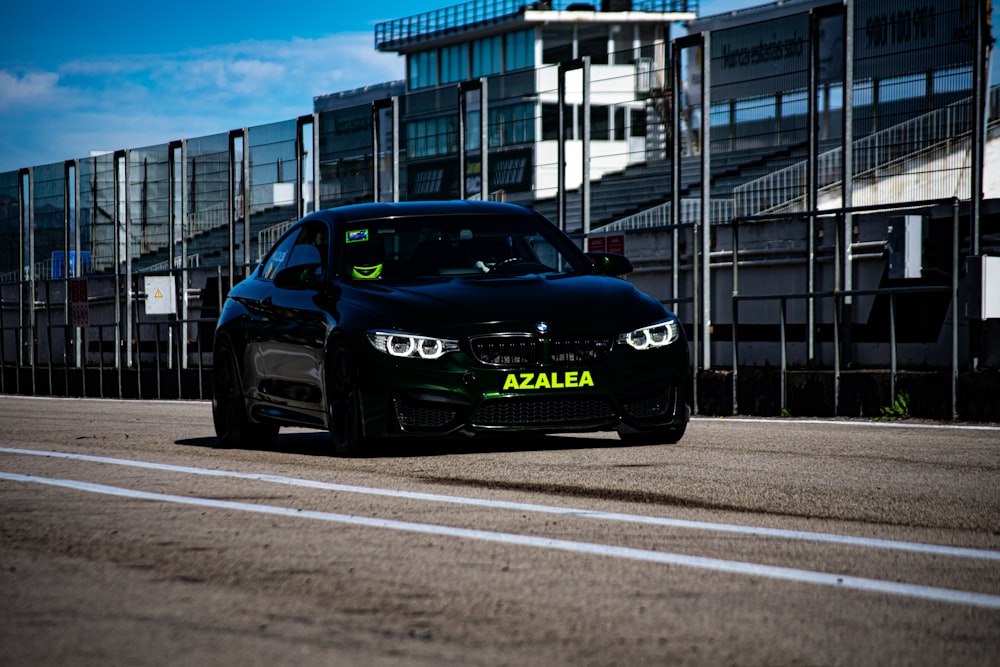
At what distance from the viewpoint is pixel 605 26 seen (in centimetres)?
8256

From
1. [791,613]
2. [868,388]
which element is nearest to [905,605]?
[791,613]

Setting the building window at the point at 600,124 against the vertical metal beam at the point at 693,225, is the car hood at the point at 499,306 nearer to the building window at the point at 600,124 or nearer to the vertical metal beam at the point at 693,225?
the vertical metal beam at the point at 693,225

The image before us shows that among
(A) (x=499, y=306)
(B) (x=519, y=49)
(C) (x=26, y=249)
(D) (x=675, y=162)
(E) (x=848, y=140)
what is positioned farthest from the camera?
(B) (x=519, y=49)

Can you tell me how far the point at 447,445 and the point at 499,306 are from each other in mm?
1250

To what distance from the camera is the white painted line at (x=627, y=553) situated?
448cm

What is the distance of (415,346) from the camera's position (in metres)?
8.57

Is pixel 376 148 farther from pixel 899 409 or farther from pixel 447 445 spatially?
pixel 447 445

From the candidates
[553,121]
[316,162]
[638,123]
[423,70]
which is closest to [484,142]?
A: [553,121]

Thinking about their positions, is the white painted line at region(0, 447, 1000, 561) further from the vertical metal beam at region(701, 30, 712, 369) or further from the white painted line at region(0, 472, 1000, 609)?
the vertical metal beam at region(701, 30, 712, 369)

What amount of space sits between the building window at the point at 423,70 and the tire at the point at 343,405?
7924cm

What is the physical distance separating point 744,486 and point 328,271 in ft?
12.1

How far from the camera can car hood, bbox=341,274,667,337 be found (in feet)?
28.3

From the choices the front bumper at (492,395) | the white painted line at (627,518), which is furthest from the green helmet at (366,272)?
the white painted line at (627,518)

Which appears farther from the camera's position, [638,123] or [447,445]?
[638,123]
